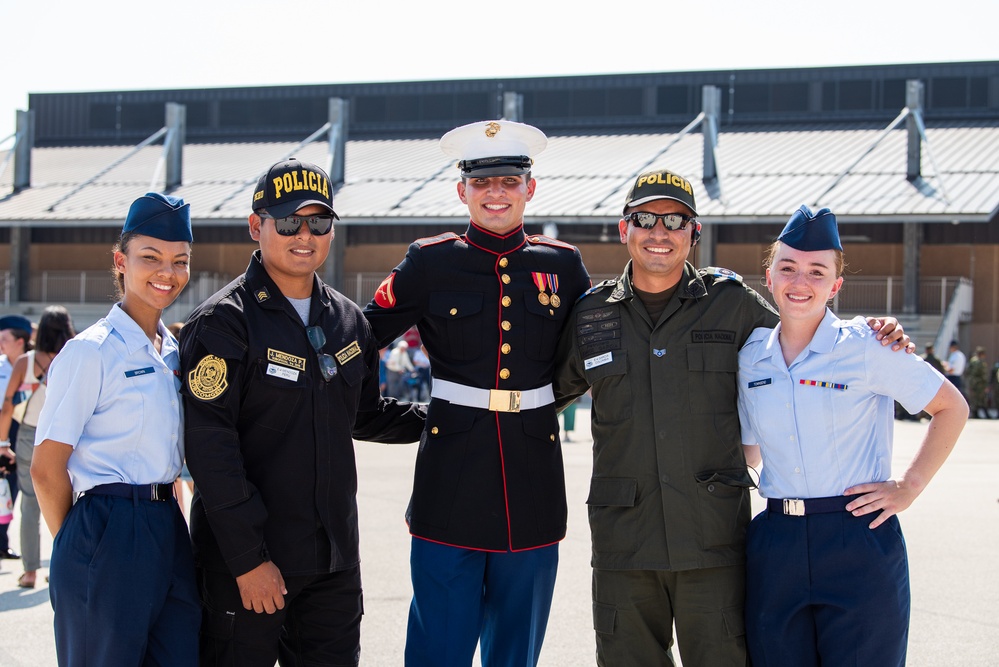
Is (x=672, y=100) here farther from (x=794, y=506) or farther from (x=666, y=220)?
(x=794, y=506)

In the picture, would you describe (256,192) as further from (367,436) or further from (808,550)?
(808,550)

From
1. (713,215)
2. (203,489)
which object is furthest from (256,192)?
(713,215)

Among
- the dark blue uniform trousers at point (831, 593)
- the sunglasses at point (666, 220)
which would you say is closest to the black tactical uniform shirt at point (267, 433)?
the sunglasses at point (666, 220)

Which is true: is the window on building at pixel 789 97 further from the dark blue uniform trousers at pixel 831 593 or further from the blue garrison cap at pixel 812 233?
the dark blue uniform trousers at pixel 831 593

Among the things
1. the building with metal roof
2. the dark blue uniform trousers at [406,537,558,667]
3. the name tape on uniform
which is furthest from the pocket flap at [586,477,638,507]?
the building with metal roof

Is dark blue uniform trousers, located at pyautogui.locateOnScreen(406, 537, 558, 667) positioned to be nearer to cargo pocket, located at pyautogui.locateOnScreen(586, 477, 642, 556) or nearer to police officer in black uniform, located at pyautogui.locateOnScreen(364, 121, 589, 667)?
police officer in black uniform, located at pyautogui.locateOnScreen(364, 121, 589, 667)

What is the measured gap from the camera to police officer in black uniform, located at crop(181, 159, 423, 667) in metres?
3.58

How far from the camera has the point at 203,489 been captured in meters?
3.56

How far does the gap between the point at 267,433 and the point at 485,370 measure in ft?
3.30

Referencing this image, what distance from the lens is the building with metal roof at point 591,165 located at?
26469 millimetres

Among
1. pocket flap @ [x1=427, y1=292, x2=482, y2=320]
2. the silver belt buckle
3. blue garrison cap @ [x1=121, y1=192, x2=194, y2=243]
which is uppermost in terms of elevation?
blue garrison cap @ [x1=121, y1=192, x2=194, y2=243]

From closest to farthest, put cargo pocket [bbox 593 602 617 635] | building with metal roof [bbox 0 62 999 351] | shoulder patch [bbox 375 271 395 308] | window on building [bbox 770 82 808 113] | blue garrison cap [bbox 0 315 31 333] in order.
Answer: cargo pocket [bbox 593 602 617 635] → shoulder patch [bbox 375 271 395 308] → blue garrison cap [bbox 0 315 31 333] → building with metal roof [bbox 0 62 999 351] → window on building [bbox 770 82 808 113]

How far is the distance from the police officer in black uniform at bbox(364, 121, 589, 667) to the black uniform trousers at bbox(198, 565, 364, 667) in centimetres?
45

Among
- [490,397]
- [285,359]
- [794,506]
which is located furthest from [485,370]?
[794,506]
